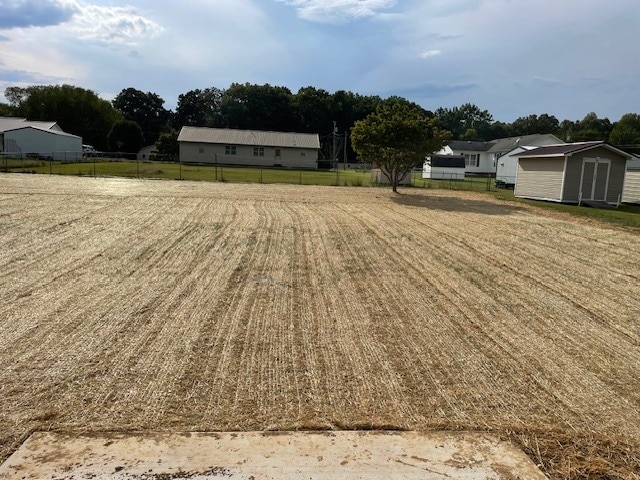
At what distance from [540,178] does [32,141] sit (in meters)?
47.7

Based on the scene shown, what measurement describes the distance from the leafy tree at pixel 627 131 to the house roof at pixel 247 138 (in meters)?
49.8

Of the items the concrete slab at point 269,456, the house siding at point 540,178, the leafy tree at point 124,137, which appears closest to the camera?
the concrete slab at point 269,456

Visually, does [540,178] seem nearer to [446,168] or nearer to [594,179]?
[594,179]

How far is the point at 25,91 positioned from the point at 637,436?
109 metres

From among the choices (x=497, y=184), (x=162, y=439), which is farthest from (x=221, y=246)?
(x=497, y=184)

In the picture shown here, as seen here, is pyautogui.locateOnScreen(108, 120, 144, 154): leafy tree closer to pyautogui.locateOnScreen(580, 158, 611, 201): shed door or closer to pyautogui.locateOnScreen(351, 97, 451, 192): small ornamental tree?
pyautogui.locateOnScreen(351, 97, 451, 192): small ornamental tree

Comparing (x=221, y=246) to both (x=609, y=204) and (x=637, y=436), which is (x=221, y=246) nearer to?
(x=637, y=436)

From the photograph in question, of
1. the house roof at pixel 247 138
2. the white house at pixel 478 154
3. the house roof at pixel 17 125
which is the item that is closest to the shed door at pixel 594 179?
the white house at pixel 478 154

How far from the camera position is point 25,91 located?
296 ft

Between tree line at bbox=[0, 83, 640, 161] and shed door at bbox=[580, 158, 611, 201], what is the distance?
35.6 meters

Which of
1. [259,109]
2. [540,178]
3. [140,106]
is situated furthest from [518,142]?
[140,106]

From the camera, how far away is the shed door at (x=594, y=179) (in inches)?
876

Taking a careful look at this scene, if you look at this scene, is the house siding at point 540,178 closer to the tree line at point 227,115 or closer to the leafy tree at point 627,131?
the tree line at point 227,115

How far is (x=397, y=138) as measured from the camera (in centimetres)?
2242
